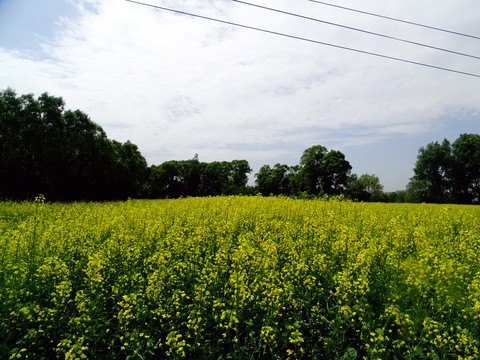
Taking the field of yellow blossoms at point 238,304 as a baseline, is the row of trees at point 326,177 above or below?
above

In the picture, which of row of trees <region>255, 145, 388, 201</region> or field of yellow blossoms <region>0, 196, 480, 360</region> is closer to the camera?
field of yellow blossoms <region>0, 196, 480, 360</region>

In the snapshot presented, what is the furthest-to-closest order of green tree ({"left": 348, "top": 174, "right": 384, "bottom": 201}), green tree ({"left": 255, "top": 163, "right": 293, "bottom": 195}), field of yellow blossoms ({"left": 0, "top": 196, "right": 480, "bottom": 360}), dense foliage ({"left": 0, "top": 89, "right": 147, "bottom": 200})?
green tree ({"left": 255, "top": 163, "right": 293, "bottom": 195}) < green tree ({"left": 348, "top": 174, "right": 384, "bottom": 201}) < dense foliage ({"left": 0, "top": 89, "right": 147, "bottom": 200}) < field of yellow blossoms ({"left": 0, "top": 196, "right": 480, "bottom": 360})

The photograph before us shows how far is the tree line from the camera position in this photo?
25922 millimetres

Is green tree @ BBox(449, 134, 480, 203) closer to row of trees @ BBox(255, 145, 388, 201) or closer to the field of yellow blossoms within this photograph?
row of trees @ BBox(255, 145, 388, 201)

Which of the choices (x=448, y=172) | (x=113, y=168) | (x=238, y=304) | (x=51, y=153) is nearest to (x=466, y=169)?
(x=448, y=172)

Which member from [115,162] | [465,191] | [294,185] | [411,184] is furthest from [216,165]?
[465,191]

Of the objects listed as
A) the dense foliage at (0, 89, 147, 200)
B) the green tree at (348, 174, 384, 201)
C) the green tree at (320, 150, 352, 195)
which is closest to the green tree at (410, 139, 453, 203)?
the green tree at (348, 174, 384, 201)

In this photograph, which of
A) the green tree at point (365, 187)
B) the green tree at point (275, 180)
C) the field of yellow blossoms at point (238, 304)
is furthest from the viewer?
the green tree at point (275, 180)

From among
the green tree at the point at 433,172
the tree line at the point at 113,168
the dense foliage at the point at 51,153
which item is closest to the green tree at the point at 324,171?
the tree line at the point at 113,168

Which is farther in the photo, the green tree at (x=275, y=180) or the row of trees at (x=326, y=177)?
the green tree at (x=275, y=180)

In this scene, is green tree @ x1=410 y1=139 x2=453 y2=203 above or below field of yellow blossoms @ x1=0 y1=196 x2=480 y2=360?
above

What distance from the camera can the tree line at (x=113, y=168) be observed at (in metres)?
25.9

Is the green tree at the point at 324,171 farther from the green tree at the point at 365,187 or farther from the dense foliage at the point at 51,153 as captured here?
the dense foliage at the point at 51,153

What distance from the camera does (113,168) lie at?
33.0 metres
